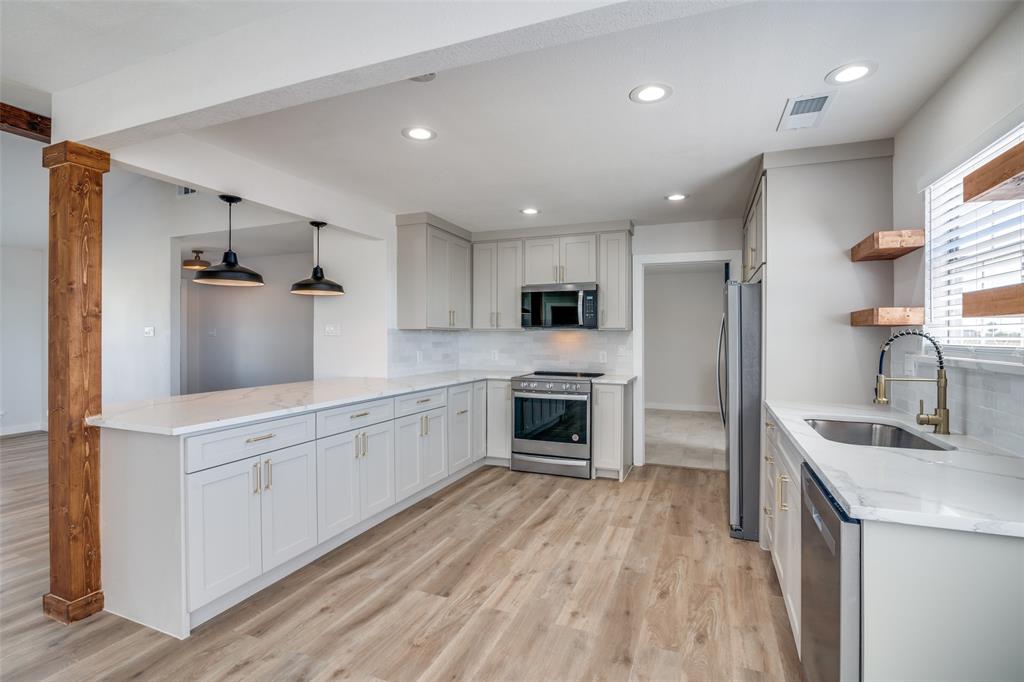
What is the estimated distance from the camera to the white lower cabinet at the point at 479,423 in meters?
4.48

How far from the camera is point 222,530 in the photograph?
217 cm

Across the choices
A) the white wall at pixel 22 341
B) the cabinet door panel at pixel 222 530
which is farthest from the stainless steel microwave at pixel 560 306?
the white wall at pixel 22 341

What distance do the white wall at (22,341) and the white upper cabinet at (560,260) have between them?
622 centimetres

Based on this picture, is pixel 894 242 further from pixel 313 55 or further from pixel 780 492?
pixel 313 55

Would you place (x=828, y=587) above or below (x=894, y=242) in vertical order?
below

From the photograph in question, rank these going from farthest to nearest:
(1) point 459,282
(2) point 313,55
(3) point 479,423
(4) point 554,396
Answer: (1) point 459,282 → (3) point 479,423 → (4) point 554,396 → (2) point 313,55

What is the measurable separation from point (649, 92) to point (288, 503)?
2667 millimetres

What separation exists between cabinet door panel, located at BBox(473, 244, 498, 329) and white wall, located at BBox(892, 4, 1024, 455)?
331 centimetres

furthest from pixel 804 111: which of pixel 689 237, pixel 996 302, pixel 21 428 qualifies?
pixel 21 428

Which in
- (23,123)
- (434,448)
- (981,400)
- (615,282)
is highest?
(23,123)

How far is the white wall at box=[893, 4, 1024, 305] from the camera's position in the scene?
1615 millimetres

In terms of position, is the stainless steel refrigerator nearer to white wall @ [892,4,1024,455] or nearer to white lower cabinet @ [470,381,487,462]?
white wall @ [892,4,1024,455]

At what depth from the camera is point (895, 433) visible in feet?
7.12

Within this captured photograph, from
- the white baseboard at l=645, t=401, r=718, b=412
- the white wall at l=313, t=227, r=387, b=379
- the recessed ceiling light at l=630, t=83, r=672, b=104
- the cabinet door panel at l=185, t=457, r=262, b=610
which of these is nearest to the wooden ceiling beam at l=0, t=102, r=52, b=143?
the cabinet door panel at l=185, t=457, r=262, b=610
